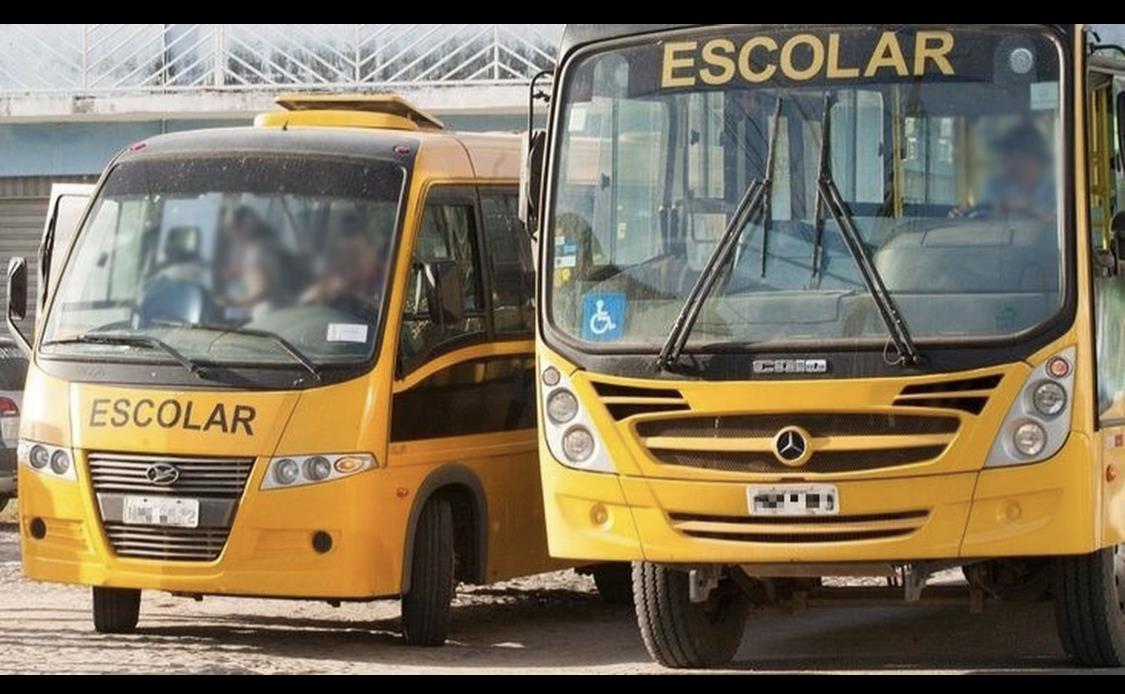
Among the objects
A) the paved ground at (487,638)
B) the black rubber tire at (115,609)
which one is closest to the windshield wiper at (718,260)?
the paved ground at (487,638)

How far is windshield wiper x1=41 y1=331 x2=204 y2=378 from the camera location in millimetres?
13078

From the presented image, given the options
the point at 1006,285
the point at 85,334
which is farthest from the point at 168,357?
the point at 1006,285

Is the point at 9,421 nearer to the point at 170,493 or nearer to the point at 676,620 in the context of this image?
the point at 170,493

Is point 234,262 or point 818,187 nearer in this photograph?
point 818,187

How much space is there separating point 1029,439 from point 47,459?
507 cm

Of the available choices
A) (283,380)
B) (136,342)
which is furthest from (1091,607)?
(136,342)

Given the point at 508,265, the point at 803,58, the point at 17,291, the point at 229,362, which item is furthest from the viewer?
the point at 508,265

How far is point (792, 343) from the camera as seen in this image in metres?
11.2

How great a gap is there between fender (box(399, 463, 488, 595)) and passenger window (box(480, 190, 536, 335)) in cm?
84

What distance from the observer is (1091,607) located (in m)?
11.3

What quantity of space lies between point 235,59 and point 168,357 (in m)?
13.5

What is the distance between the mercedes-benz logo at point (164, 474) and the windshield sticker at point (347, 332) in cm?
98

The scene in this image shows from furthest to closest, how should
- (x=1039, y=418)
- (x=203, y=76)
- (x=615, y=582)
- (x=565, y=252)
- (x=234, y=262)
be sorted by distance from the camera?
1. (x=203, y=76)
2. (x=615, y=582)
3. (x=234, y=262)
4. (x=565, y=252)
5. (x=1039, y=418)

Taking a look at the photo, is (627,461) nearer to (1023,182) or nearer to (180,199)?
(1023,182)
